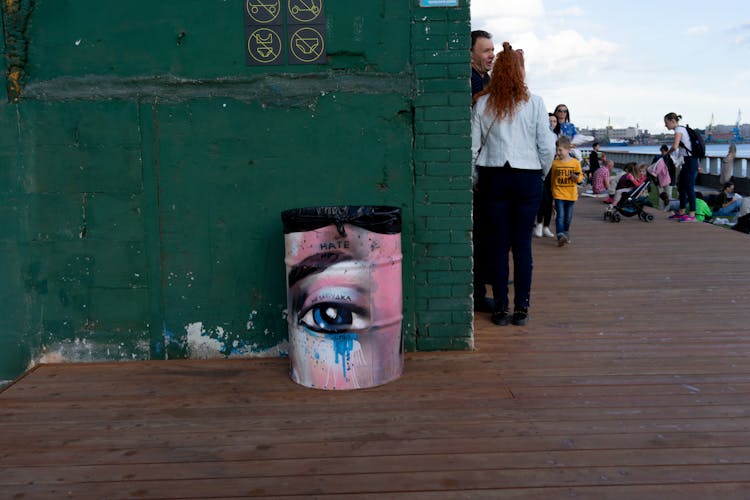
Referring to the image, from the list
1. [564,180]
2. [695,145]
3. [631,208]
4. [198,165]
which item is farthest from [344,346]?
[631,208]

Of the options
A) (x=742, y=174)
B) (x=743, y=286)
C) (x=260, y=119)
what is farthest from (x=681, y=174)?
(x=742, y=174)

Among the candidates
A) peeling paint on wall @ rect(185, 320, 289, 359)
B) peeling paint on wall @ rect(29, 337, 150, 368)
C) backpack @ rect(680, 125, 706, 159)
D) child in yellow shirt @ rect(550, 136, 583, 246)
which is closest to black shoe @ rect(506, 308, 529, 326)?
peeling paint on wall @ rect(185, 320, 289, 359)

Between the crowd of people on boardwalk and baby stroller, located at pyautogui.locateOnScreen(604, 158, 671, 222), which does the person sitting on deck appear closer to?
baby stroller, located at pyautogui.locateOnScreen(604, 158, 671, 222)

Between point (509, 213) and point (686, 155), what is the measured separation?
8.35 metres

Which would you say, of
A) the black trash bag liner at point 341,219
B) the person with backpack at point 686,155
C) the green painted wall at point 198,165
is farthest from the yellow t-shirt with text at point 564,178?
the black trash bag liner at point 341,219

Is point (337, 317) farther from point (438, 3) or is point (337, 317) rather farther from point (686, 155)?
point (686, 155)

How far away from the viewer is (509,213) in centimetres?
576

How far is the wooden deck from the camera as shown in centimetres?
319

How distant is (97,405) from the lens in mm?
4254

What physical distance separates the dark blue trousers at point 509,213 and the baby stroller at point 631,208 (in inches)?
329

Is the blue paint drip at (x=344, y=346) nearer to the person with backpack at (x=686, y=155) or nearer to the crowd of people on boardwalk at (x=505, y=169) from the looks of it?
the crowd of people on boardwalk at (x=505, y=169)

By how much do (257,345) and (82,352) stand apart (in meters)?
1.20

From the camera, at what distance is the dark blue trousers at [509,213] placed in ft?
18.4

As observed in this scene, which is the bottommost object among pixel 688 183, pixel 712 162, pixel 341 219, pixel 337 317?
pixel 712 162
